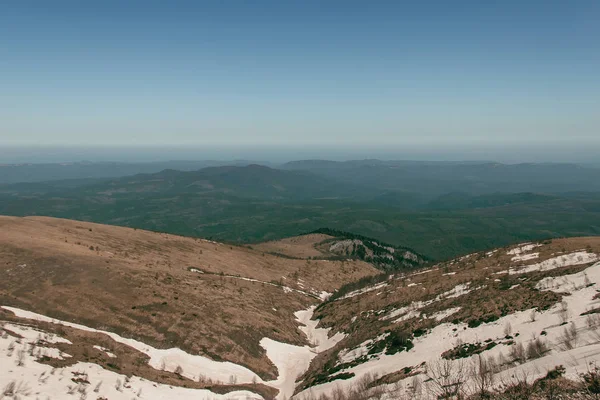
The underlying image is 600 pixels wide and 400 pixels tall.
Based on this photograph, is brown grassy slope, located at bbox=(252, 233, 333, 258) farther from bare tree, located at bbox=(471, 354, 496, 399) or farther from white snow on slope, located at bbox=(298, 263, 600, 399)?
bare tree, located at bbox=(471, 354, 496, 399)

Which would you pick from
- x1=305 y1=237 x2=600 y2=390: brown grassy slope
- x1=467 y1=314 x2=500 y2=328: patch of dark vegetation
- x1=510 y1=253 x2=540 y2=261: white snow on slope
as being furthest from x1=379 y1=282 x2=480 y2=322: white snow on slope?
x1=510 y1=253 x2=540 y2=261: white snow on slope

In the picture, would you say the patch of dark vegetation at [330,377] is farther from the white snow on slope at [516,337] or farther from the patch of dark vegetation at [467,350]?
the patch of dark vegetation at [467,350]

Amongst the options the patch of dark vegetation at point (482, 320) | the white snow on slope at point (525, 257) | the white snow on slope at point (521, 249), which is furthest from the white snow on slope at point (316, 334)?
the white snow on slope at point (521, 249)

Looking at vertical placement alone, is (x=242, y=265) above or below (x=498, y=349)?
below

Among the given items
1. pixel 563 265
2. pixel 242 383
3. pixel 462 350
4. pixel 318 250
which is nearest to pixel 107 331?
pixel 242 383

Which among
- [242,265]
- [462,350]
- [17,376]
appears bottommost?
[242,265]

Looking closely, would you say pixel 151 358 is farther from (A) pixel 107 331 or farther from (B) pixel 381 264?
(B) pixel 381 264

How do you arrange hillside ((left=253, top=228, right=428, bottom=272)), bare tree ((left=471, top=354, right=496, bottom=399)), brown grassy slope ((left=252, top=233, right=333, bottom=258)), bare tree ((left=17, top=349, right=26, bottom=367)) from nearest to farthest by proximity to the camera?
bare tree ((left=471, top=354, right=496, bottom=399))
bare tree ((left=17, top=349, right=26, bottom=367))
brown grassy slope ((left=252, top=233, right=333, bottom=258))
hillside ((left=253, top=228, right=428, bottom=272))

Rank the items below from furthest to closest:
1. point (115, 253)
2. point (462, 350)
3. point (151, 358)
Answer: point (115, 253) < point (151, 358) < point (462, 350)
